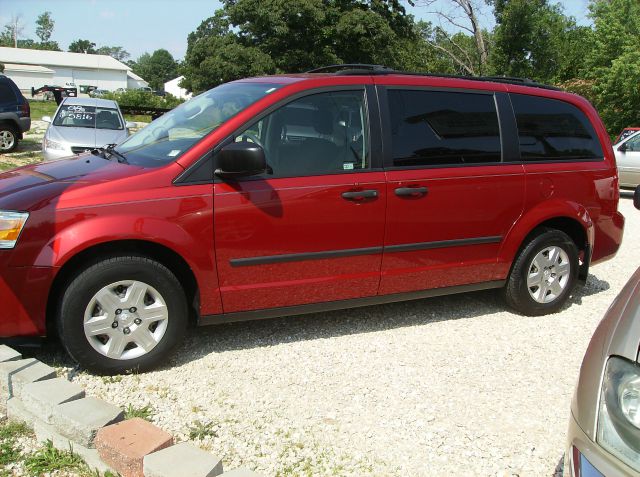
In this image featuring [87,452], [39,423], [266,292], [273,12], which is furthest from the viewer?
[273,12]

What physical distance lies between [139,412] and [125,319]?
0.62m

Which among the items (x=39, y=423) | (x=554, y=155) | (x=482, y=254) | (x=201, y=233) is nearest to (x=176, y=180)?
(x=201, y=233)

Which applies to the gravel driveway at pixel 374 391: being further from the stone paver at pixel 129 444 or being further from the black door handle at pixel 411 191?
the black door handle at pixel 411 191

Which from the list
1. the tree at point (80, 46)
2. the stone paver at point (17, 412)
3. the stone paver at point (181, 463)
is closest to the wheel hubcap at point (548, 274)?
the stone paver at point (181, 463)

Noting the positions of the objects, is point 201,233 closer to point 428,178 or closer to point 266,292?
point 266,292

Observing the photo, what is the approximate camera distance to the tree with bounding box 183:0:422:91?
3105 cm

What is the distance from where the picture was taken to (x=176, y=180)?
349 cm

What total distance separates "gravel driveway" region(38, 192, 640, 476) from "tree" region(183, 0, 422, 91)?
28.4 m

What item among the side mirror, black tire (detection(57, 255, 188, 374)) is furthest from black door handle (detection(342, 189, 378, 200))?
black tire (detection(57, 255, 188, 374))

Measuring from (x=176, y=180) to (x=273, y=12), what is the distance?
98.0 ft

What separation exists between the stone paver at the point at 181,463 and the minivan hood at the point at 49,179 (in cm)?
165

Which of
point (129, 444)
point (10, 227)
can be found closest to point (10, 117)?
point (10, 227)

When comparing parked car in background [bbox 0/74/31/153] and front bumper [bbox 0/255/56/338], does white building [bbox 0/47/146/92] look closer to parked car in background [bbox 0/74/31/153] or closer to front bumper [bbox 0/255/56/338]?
parked car in background [bbox 0/74/31/153]

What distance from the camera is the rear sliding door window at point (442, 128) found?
13.6 feet
